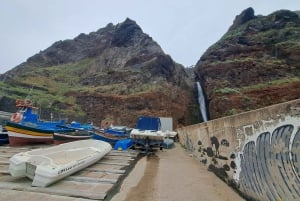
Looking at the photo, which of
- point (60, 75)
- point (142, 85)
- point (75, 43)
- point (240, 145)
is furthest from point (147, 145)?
point (75, 43)

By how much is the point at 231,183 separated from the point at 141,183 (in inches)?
113

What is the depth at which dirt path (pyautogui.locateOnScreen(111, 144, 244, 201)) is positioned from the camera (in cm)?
632

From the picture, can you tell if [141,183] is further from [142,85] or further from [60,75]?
[60,75]

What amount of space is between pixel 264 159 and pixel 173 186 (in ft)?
9.97

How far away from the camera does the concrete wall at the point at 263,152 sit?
176 inches

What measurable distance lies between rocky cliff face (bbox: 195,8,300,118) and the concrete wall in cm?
2863

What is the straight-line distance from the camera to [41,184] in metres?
6.24

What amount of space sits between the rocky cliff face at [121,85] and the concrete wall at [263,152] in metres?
29.1

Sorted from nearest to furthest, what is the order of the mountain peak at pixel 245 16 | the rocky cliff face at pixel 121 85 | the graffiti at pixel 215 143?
1. the graffiti at pixel 215 143
2. the rocky cliff face at pixel 121 85
3. the mountain peak at pixel 245 16

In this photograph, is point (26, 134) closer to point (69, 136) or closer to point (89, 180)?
point (69, 136)

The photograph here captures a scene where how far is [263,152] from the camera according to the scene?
5523 mm

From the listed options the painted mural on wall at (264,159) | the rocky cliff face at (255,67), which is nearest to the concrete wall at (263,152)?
the painted mural on wall at (264,159)

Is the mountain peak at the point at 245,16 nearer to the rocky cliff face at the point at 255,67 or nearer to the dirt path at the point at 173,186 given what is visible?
the rocky cliff face at the point at 255,67

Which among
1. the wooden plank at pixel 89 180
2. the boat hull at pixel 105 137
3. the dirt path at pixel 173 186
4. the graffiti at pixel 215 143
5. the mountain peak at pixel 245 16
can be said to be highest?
the mountain peak at pixel 245 16
